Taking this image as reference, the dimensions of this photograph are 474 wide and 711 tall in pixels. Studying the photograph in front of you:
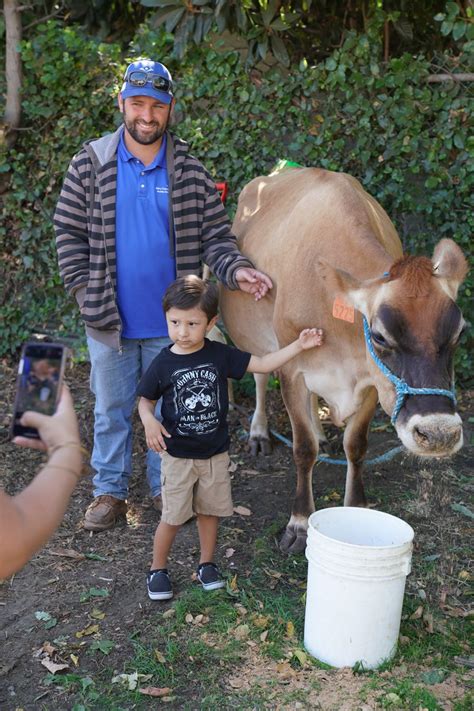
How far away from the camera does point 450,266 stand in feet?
12.0

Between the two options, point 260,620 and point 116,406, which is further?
point 116,406

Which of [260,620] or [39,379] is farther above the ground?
[39,379]

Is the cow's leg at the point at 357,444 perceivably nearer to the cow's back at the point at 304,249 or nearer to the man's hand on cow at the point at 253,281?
the cow's back at the point at 304,249

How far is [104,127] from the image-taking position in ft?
22.1

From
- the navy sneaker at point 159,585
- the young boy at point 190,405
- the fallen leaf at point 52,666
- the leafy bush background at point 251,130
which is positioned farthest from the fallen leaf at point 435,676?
the leafy bush background at point 251,130

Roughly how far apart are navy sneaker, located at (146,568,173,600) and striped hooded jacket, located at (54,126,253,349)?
1.20 m

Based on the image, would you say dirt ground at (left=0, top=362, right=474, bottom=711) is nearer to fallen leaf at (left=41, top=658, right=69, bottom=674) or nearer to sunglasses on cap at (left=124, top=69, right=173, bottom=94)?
fallen leaf at (left=41, top=658, right=69, bottom=674)

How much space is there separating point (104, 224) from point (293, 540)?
1.87 m

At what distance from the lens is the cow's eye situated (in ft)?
11.1

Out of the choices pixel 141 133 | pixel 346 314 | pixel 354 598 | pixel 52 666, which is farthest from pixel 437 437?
pixel 141 133

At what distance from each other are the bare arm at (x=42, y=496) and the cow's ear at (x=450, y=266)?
7.09 ft

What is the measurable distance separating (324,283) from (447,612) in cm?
162

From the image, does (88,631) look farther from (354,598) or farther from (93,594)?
(354,598)

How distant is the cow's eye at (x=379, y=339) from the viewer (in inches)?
134
